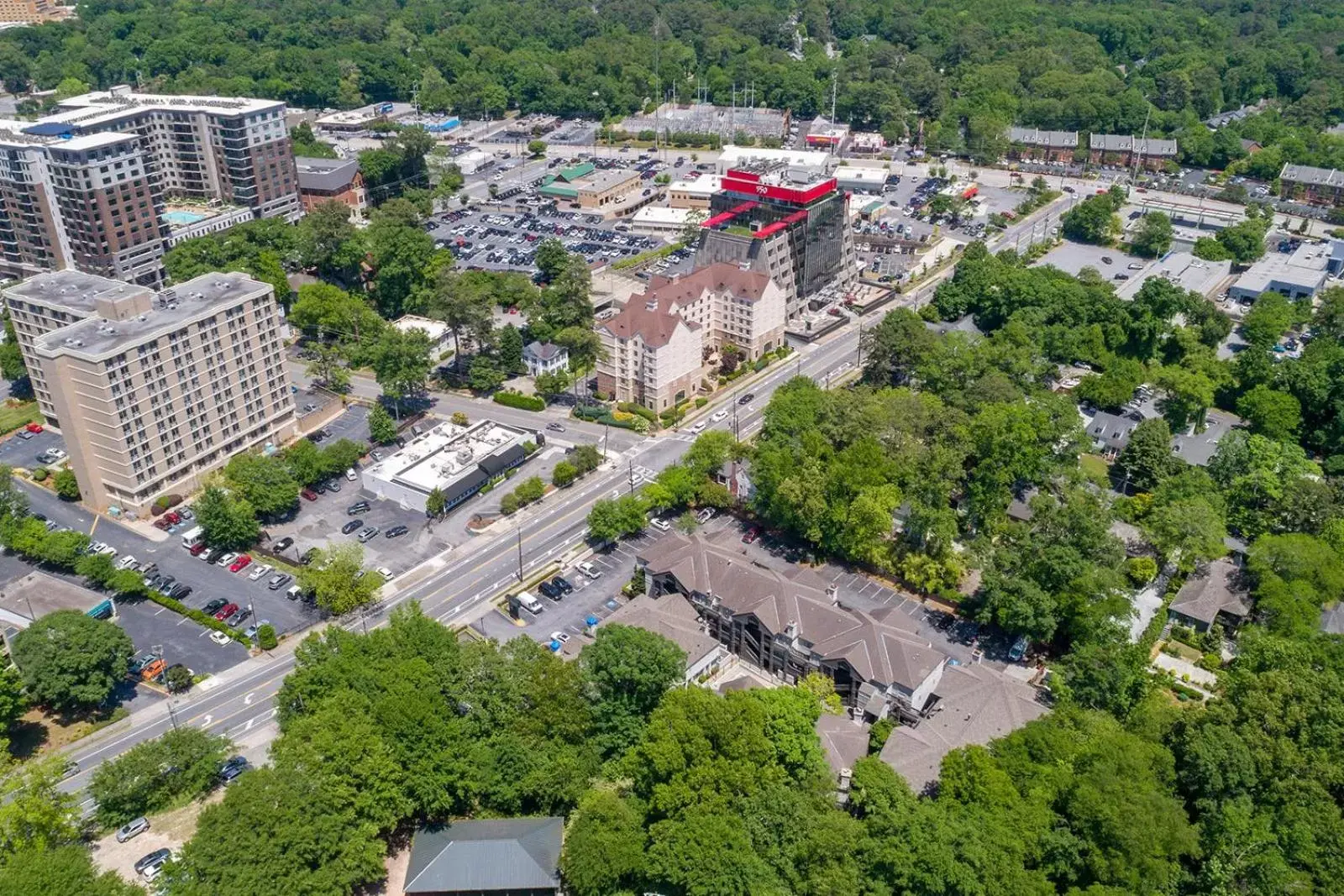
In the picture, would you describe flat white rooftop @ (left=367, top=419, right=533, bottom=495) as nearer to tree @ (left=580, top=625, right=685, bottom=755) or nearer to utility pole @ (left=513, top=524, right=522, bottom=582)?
utility pole @ (left=513, top=524, right=522, bottom=582)

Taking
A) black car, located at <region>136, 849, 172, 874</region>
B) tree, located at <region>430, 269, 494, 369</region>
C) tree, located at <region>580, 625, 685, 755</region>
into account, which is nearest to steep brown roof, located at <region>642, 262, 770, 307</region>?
tree, located at <region>430, 269, 494, 369</region>

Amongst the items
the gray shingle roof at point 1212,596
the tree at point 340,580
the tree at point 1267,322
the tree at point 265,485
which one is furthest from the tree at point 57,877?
the tree at point 1267,322

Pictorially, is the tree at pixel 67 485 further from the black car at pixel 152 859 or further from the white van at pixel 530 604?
the black car at pixel 152 859

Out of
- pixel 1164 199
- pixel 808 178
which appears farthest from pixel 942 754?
pixel 1164 199

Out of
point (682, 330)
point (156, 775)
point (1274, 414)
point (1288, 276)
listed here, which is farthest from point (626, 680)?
point (1288, 276)

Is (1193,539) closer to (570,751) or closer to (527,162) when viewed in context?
(570,751)

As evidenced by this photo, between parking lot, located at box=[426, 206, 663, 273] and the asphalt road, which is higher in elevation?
parking lot, located at box=[426, 206, 663, 273]
